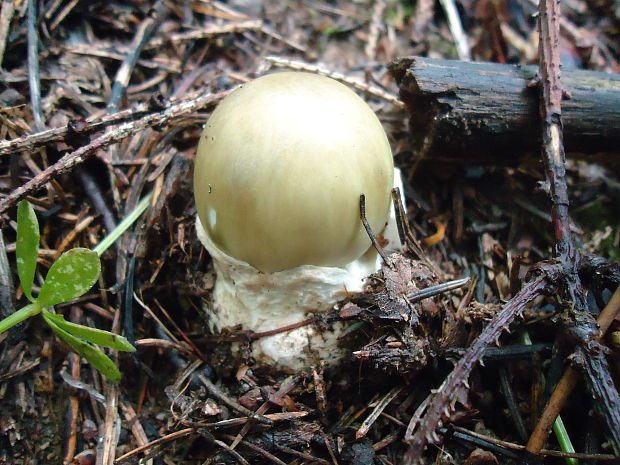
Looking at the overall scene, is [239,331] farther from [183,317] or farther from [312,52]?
[312,52]

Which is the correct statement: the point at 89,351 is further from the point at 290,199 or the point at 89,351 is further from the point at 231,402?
the point at 290,199

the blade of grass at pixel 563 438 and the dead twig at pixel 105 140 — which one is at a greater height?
the dead twig at pixel 105 140

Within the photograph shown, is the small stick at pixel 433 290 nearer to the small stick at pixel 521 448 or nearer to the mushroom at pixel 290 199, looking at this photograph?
the mushroom at pixel 290 199

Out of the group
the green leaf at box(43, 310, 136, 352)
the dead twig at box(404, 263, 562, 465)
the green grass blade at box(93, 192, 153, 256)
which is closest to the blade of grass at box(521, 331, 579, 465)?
the dead twig at box(404, 263, 562, 465)

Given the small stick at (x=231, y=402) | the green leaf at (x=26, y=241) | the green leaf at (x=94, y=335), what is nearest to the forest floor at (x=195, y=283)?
the small stick at (x=231, y=402)

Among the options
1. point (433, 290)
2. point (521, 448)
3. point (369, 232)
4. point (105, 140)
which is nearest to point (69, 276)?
point (105, 140)

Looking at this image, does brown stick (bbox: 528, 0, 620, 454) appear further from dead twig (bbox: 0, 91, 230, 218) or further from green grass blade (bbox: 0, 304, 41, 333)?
green grass blade (bbox: 0, 304, 41, 333)
